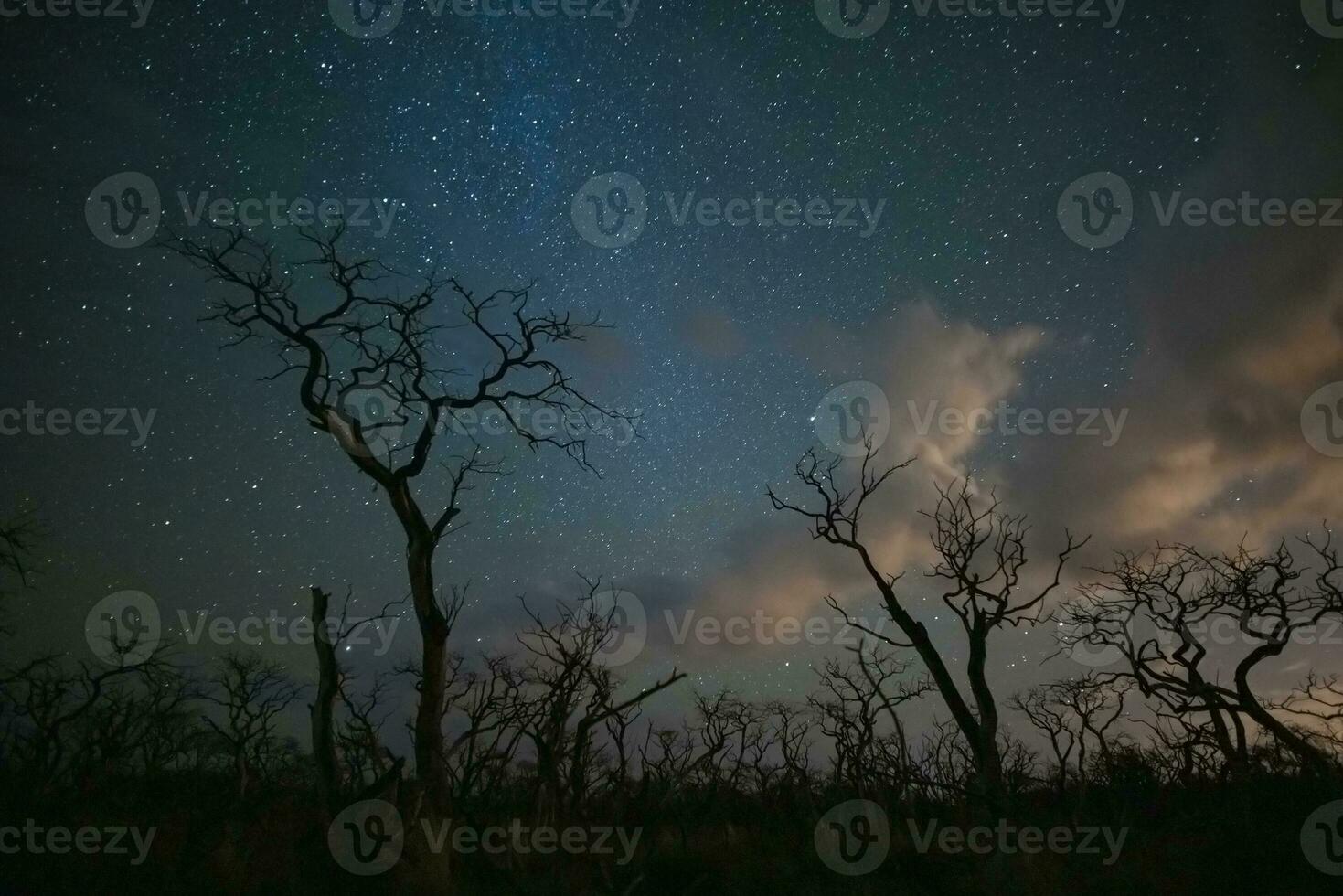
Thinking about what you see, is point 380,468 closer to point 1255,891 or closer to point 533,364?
point 533,364

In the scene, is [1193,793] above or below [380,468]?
below

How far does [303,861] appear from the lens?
8.59 m

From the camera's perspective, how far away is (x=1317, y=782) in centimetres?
1383

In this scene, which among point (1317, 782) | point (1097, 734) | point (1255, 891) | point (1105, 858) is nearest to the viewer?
point (1255, 891)

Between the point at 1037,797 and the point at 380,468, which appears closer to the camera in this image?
the point at 380,468

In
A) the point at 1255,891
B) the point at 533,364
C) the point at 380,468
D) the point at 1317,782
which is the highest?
the point at 533,364

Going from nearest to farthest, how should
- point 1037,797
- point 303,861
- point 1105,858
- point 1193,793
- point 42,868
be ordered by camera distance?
1. point 42,868
2. point 303,861
3. point 1105,858
4. point 1193,793
5. point 1037,797

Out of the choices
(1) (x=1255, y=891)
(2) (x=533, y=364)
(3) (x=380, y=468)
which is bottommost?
(1) (x=1255, y=891)

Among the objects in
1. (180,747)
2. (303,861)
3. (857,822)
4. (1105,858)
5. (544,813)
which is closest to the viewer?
(303,861)

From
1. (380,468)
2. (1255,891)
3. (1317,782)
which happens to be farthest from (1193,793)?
(380,468)

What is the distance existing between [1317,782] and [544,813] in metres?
14.7

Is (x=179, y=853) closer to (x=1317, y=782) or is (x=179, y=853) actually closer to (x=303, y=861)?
(x=303, y=861)

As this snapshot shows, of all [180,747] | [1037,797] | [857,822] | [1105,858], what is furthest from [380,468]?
[180,747]

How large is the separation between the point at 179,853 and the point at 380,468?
5.39 metres
